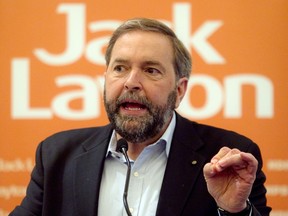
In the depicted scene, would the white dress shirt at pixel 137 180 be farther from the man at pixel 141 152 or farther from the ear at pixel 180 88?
the ear at pixel 180 88

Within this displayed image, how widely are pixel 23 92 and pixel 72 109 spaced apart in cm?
32

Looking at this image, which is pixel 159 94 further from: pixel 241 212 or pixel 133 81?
pixel 241 212

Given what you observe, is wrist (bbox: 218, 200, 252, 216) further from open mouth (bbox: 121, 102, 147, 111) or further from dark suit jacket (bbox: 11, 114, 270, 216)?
open mouth (bbox: 121, 102, 147, 111)

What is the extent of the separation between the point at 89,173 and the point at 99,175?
2.0 inches

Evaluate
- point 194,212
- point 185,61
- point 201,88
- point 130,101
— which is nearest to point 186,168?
point 194,212

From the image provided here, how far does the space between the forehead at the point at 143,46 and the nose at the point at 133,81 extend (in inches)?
3.6

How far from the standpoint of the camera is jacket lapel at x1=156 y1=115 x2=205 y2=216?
2.16m

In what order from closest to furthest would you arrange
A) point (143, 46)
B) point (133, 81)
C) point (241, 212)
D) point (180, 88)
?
point (241, 212) → point (133, 81) → point (143, 46) → point (180, 88)

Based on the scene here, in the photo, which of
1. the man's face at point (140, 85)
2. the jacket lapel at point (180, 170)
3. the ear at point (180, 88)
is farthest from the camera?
the ear at point (180, 88)

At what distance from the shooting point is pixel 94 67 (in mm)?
3062

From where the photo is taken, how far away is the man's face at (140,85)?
7.41 ft

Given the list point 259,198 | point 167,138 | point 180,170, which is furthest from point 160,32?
point 259,198

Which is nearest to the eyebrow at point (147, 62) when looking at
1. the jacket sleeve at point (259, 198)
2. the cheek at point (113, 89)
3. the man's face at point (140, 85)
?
the man's face at point (140, 85)

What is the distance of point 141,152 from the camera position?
2355 mm
